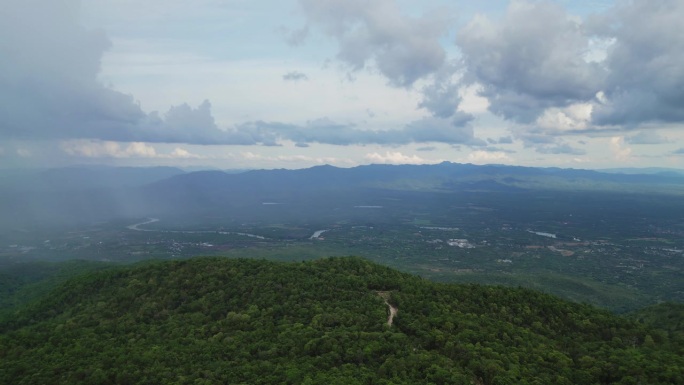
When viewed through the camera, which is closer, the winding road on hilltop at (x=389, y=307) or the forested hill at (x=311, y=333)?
the forested hill at (x=311, y=333)

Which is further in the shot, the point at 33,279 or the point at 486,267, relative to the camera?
the point at 486,267

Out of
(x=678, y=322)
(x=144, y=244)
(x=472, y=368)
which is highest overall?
(x=472, y=368)

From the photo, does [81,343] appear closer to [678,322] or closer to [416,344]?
[416,344]

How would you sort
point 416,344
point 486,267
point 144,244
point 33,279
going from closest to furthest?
point 416,344 → point 33,279 → point 486,267 → point 144,244

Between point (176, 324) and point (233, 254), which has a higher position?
point (176, 324)

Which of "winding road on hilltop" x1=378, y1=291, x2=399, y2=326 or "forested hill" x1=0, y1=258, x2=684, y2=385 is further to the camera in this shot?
"winding road on hilltop" x1=378, y1=291, x2=399, y2=326

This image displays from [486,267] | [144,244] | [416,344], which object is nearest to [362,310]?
[416,344]

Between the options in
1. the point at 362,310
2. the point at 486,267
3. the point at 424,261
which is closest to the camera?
the point at 362,310

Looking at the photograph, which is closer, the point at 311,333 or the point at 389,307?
the point at 311,333
